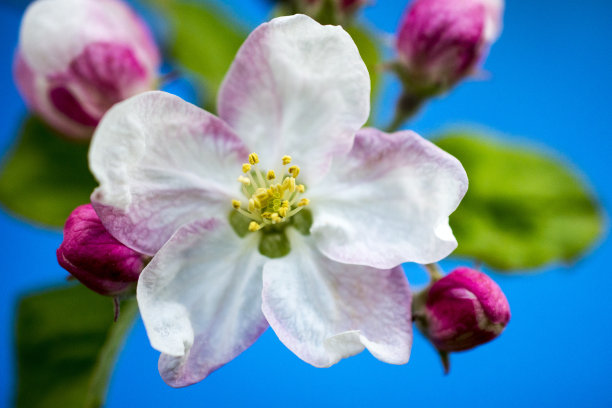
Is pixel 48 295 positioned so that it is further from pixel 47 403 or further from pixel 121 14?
pixel 121 14

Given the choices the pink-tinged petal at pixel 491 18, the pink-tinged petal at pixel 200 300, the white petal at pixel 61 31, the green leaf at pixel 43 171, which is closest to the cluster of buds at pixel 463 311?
the pink-tinged petal at pixel 200 300

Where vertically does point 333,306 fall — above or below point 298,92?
below

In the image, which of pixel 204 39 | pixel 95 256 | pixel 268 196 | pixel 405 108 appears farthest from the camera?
pixel 204 39

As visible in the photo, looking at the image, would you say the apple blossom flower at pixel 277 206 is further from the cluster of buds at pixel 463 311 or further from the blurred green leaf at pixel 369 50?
the blurred green leaf at pixel 369 50

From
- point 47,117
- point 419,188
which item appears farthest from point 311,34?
point 47,117

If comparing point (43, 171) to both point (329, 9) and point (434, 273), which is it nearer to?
point (329, 9)

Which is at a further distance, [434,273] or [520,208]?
[520,208]

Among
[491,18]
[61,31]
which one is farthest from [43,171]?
[491,18]
